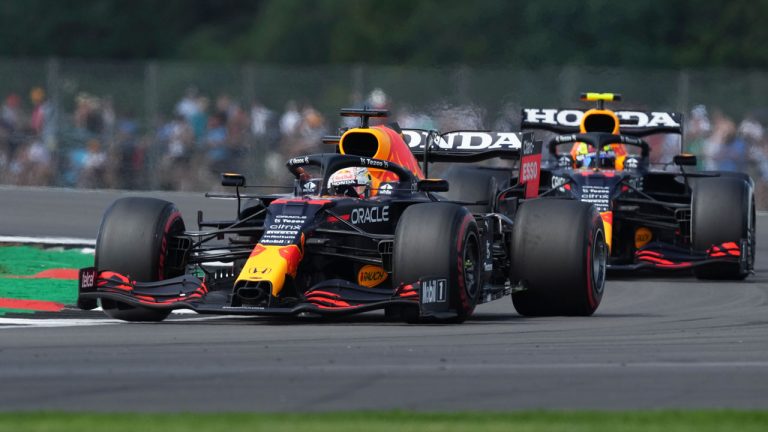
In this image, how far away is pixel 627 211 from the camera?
18.7 meters

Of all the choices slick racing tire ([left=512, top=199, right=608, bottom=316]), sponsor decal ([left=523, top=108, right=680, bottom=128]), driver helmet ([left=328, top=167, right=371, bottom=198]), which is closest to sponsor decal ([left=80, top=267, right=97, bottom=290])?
driver helmet ([left=328, top=167, right=371, bottom=198])

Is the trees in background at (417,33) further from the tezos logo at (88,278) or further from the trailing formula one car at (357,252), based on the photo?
the tezos logo at (88,278)

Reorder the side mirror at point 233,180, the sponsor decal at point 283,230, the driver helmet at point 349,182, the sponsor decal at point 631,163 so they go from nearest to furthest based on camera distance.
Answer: the sponsor decal at point 283,230 < the side mirror at point 233,180 < the driver helmet at point 349,182 < the sponsor decal at point 631,163

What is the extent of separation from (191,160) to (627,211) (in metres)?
12.3

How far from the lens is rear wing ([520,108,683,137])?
800 inches

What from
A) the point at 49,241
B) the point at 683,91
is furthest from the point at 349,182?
the point at 683,91

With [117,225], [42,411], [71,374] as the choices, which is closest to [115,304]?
[117,225]

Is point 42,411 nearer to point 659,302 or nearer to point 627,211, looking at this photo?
point 659,302

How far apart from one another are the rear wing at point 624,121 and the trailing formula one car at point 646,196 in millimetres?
12

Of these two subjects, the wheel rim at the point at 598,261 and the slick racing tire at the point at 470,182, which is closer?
the wheel rim at the point at 598,261

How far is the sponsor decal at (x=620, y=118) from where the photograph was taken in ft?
66.6

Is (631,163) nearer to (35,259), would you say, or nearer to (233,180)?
(35,259)

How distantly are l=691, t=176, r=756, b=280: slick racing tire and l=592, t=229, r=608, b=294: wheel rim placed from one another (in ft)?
11.8

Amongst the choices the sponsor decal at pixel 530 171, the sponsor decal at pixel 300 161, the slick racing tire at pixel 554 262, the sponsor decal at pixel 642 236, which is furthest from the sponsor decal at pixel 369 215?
the sponsor decal at pixel 642 236
